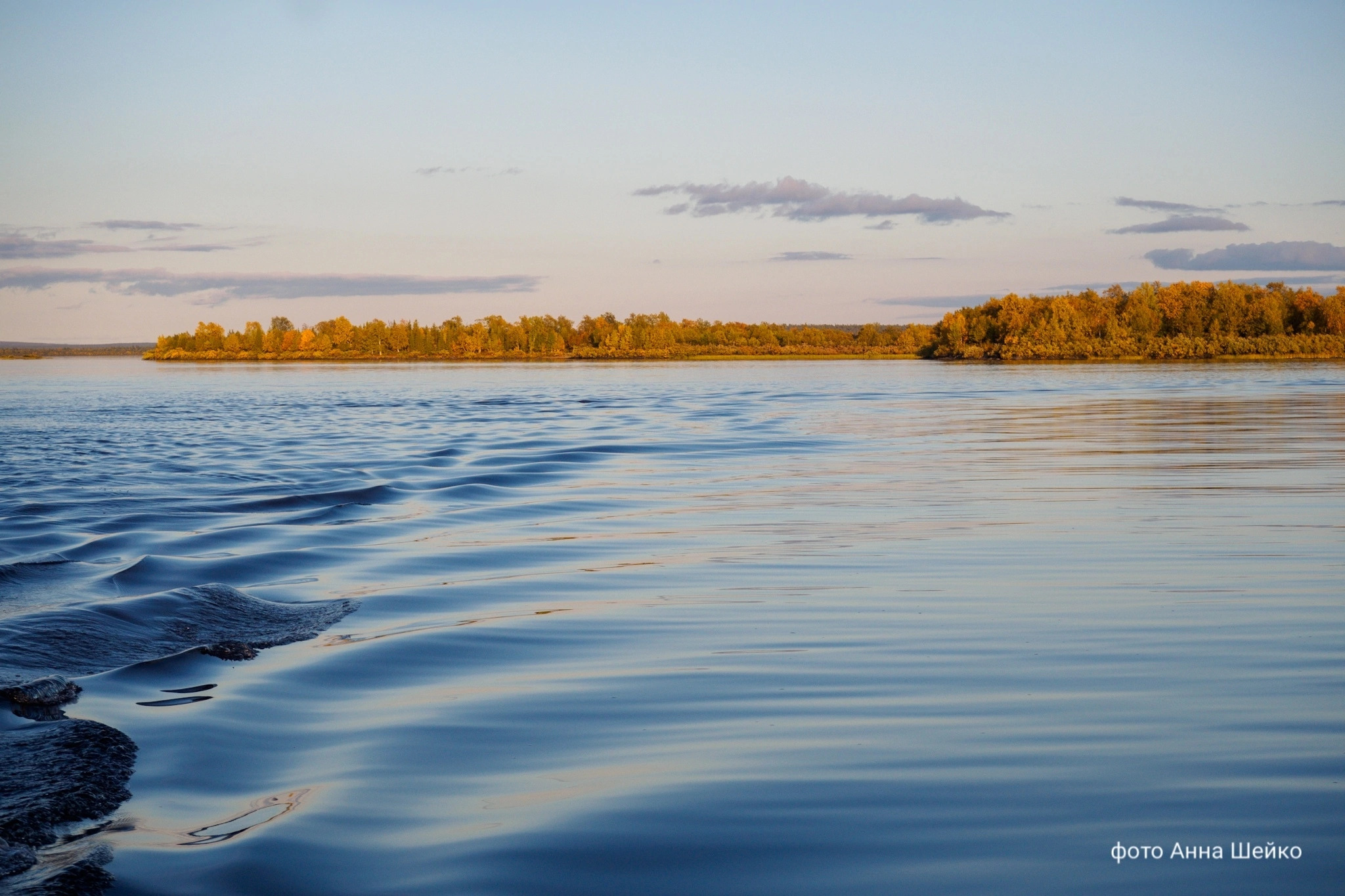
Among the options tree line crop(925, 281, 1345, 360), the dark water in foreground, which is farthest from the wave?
tree line crop(925, 281, 1345, 360)

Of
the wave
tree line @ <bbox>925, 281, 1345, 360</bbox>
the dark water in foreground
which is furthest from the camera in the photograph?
tree line @ <bbox>925, 281, 1345, 360</bbox>

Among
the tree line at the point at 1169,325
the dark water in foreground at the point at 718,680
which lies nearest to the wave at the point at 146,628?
the dark water in foreground at the point at 718,680

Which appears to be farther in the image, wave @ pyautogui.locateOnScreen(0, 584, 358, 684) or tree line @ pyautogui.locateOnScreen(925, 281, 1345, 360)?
tree line @ pyautogui.locateOnScreen(925, 281, 1345, 360)

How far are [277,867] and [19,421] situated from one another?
97.8ft

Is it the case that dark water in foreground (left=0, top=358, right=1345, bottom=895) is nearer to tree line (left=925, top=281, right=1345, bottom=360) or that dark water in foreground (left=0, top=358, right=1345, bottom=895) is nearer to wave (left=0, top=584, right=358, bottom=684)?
wave (left=0, top=584, right=358, bottom=684)

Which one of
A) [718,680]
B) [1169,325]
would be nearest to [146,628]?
[718,680]

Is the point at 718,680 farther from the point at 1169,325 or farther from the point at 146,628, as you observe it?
the point at 1169,325

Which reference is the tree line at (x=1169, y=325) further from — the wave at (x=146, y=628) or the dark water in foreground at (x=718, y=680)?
the wave at (x=146, y=628)

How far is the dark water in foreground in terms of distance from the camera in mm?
3695

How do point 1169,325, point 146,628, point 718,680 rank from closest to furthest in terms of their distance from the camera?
point 718,680 < point 146,628 < point 1169,325

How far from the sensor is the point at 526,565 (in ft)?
31.4

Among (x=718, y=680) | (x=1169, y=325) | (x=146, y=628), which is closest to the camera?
(x=718, y=680)

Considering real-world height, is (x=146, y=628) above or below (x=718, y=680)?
above

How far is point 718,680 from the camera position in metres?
5.74
